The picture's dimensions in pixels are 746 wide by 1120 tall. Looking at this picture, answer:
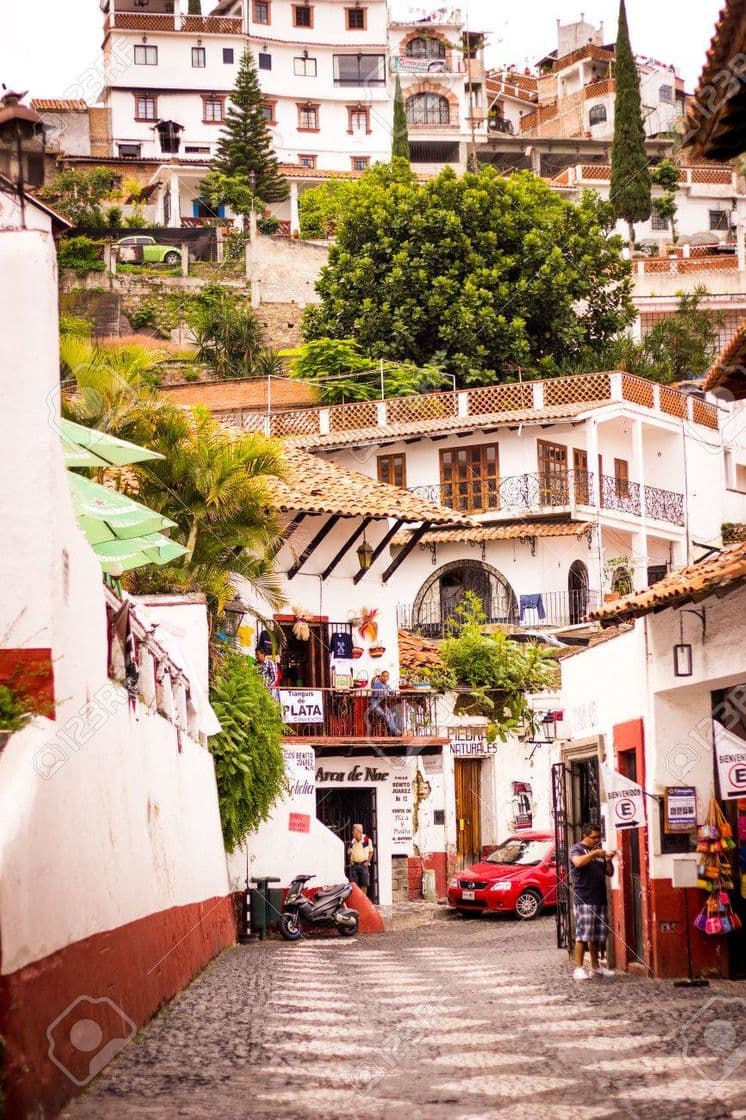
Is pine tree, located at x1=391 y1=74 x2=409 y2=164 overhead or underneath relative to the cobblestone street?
overhead

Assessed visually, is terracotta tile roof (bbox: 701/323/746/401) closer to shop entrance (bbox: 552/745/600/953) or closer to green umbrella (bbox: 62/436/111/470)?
shop entrance (bbox: 552/745/600/953)

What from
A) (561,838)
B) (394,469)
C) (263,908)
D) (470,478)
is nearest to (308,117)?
(394,469)

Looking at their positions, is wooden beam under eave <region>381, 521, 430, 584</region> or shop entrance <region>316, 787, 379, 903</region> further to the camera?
wooden beam under eave <region>381, 521, 430, 584</region>

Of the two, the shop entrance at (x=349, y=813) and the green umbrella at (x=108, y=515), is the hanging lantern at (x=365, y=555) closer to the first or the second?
the shop entrance at (x=349, y=813)

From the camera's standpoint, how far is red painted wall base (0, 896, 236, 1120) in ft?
27.5

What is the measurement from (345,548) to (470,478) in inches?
509

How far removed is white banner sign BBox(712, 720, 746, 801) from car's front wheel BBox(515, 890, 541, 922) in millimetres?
15032

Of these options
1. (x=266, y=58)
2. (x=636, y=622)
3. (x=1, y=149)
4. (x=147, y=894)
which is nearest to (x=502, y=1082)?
(x=147, y=894)

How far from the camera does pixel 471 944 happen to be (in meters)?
25.0

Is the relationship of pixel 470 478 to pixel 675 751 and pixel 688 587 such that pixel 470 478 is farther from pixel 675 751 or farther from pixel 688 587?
pixel 688 587

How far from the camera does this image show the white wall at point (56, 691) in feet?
30.0

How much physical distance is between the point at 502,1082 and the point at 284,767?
17179mm

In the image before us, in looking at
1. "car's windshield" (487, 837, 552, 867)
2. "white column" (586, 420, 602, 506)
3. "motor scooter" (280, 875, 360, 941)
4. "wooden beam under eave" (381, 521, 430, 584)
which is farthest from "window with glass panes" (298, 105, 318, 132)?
"motor scooter" (280, 875, 360, 941)

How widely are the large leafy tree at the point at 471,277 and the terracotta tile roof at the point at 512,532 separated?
689 cm
